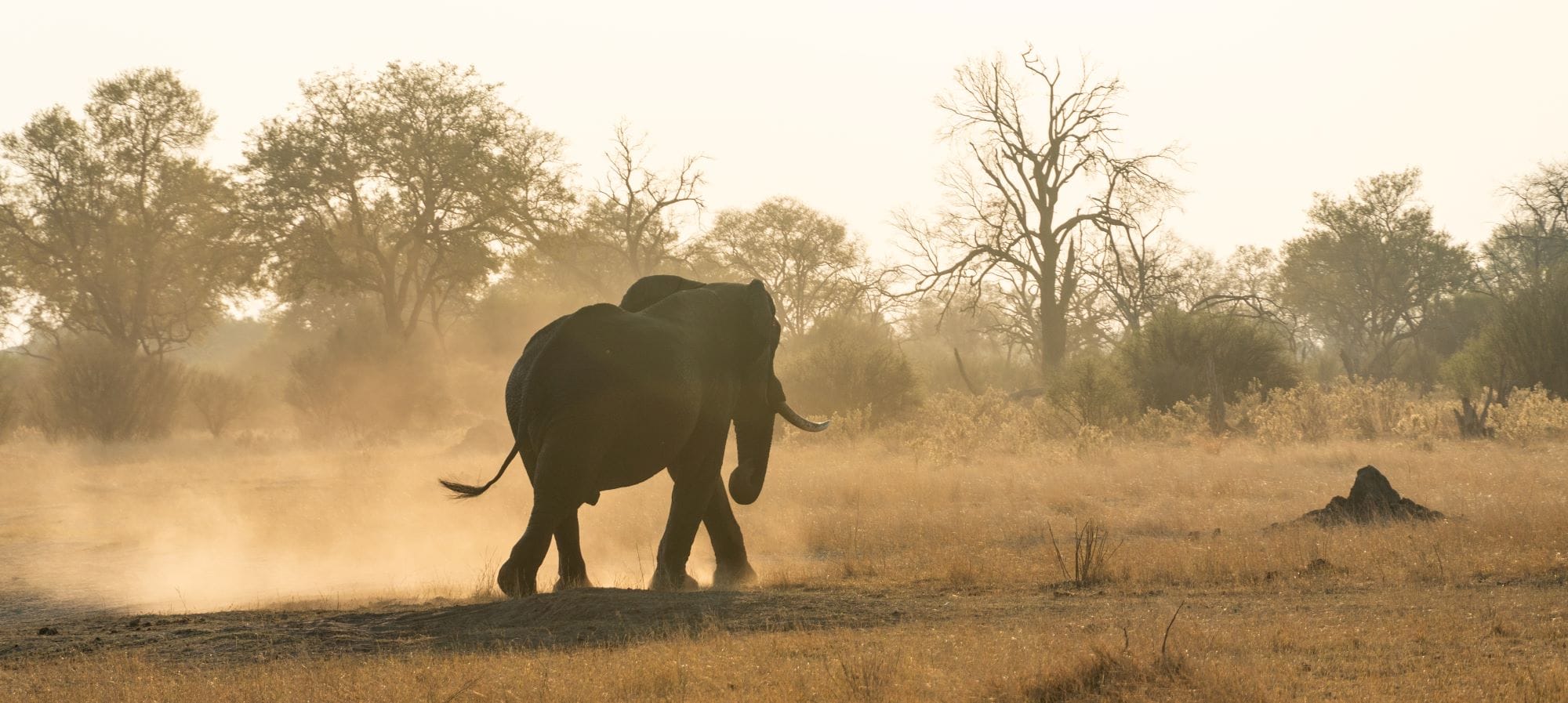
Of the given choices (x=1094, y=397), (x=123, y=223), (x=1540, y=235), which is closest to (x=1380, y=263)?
(x=1540, y=235)

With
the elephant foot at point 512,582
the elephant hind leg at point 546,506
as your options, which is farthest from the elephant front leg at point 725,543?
the elephant foot at point 512,582

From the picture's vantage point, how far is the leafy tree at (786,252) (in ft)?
196

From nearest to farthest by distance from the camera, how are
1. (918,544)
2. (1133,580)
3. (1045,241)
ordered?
(1133,580) → (918,544) → (1045,241)

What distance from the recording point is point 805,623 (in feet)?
28.3

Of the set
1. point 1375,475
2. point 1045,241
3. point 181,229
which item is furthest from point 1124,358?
point 181,229

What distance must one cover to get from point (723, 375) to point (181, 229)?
38105 mm

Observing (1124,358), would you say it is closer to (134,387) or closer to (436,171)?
(436,171)

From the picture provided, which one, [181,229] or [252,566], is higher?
[181,229]

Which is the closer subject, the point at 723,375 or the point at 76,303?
the point at 723,375

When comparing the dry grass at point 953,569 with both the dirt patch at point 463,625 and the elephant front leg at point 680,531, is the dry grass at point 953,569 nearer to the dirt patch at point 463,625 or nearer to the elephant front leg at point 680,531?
the dirt patch at point 463,625

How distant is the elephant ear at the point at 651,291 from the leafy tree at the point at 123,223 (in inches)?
1270

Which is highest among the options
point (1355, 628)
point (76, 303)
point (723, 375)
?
point (76, 303)

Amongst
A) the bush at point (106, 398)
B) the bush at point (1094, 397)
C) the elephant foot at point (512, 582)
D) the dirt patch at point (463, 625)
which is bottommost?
the dirt patch at point (463, 625)

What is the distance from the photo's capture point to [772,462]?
903 inches
